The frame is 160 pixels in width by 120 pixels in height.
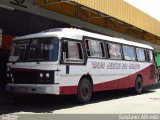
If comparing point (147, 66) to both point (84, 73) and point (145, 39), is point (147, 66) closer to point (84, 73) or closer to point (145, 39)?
point (84, 73)

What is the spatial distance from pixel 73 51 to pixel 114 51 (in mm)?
3686

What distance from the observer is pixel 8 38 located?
1634cm

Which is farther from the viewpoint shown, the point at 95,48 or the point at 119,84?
the point at 119,84

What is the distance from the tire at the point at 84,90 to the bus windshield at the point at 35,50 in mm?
1724

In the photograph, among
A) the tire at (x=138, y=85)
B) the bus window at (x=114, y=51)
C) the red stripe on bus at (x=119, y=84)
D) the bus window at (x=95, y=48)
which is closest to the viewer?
the red stripe on bus at (x=119, y=84)

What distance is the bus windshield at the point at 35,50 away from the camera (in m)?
12.6

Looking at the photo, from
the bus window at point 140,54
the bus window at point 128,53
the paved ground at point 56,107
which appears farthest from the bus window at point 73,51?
the bus window at point 140,54

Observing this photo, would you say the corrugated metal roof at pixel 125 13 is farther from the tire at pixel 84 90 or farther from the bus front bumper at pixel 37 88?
the bus front bumper at pixel 37 88

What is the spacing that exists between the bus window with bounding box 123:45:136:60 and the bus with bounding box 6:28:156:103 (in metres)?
1.44

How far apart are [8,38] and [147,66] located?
7791 mm

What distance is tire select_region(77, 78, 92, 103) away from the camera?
532 inches

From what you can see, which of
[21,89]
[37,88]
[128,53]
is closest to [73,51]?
[37,88]

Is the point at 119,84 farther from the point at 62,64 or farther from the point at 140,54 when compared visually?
the point at 62,64

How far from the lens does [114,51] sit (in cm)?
1661
